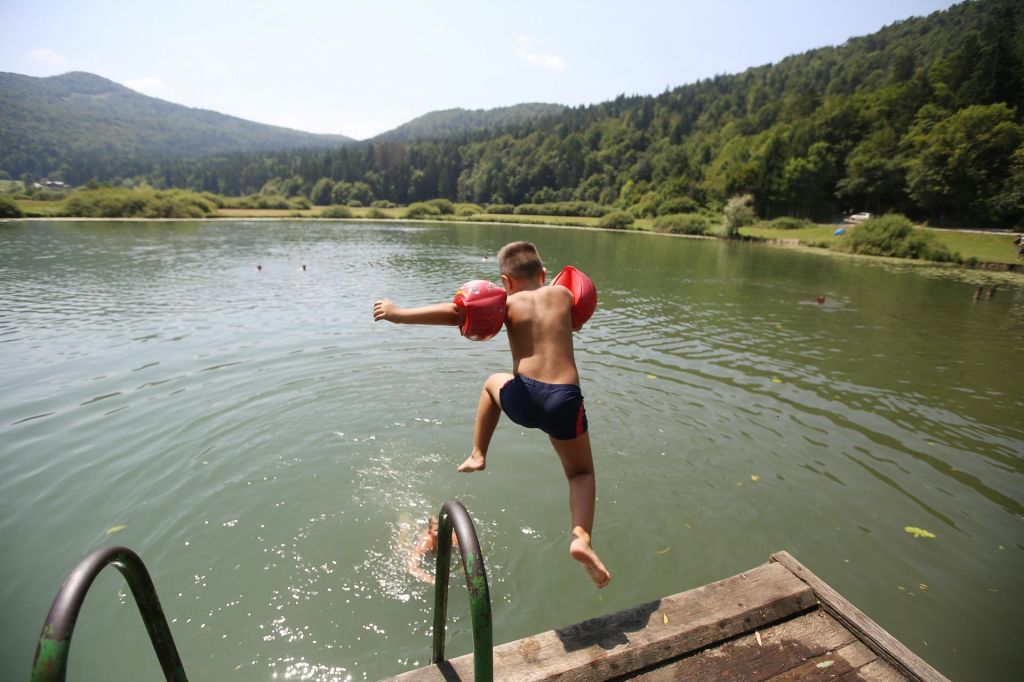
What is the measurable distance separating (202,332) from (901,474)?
1734 cm

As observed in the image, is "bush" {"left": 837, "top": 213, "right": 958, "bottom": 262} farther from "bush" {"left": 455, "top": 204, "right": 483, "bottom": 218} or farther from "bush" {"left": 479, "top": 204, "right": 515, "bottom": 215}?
"bush" {"left": 479, "top": 204, "right": 515, "bottom": 215}

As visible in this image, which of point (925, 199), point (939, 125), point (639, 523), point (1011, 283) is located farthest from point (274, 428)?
point (939, 125)

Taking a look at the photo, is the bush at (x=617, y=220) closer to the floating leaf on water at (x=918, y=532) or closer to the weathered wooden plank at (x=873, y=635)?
the floating leaf on water at (x=918, y=532)

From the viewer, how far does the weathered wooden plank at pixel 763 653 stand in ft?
9.93

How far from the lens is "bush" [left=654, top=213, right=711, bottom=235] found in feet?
262

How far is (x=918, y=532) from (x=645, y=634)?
17.3 feet

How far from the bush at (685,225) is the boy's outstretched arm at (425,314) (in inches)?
3285

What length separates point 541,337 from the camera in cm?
357

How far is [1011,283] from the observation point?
3300cm

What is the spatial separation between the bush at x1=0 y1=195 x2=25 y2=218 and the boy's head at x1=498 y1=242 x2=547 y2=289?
308 feet

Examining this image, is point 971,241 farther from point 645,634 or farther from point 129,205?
point 129,205

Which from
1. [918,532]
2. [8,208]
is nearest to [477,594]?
[918,532]

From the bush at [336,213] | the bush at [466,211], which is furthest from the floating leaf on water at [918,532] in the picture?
the bush at [336,213]

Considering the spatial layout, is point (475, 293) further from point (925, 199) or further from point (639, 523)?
point (925, 199)
